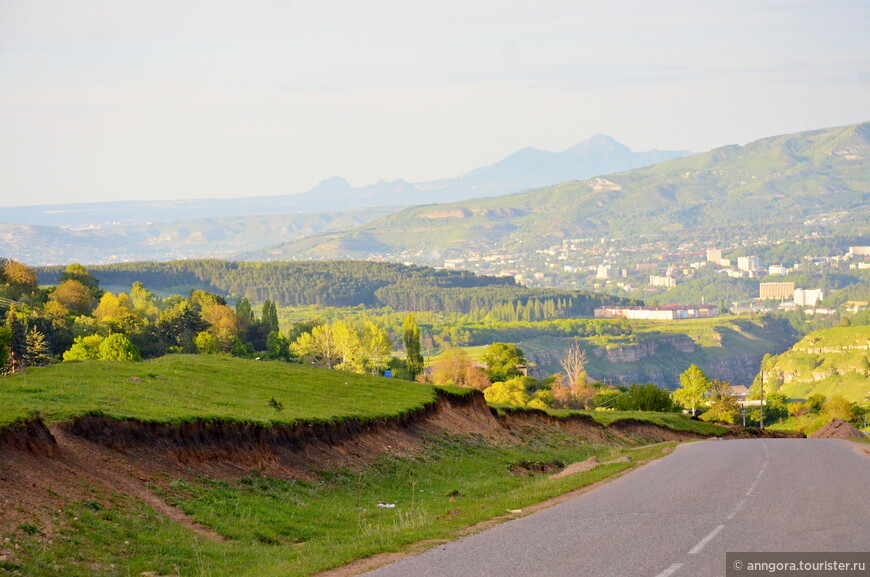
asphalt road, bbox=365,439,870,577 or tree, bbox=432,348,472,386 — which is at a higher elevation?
asphalt road, bbox=365,439,870,577

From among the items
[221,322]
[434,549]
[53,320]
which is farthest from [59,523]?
[221,322]

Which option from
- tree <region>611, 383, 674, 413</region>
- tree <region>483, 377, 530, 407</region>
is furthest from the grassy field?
tree <region>483, 377, 530, 407</region>

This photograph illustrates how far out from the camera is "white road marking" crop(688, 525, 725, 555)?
15984 millimetres

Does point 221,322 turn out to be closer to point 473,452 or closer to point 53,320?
point 53,320

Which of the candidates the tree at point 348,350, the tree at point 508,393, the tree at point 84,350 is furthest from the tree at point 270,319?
the tree at point 84,350

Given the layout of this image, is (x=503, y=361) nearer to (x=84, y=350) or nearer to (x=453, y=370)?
(x=453, y=370)

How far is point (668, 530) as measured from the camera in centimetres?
1812

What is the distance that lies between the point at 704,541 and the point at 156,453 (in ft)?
42.4

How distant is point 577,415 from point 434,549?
1858 inches

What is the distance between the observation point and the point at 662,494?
24.1 m

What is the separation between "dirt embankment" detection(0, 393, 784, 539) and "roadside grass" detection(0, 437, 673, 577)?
1.55 feet

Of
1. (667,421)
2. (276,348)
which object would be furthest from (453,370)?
(667,421)

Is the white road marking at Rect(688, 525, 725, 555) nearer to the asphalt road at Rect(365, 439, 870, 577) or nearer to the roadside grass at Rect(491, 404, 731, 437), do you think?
the asphalt road at Rect(365, 439, 870, 577)

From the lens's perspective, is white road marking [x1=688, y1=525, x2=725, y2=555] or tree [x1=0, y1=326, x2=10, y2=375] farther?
tree [x1=0, y1=326, x2=10, y2=375]
